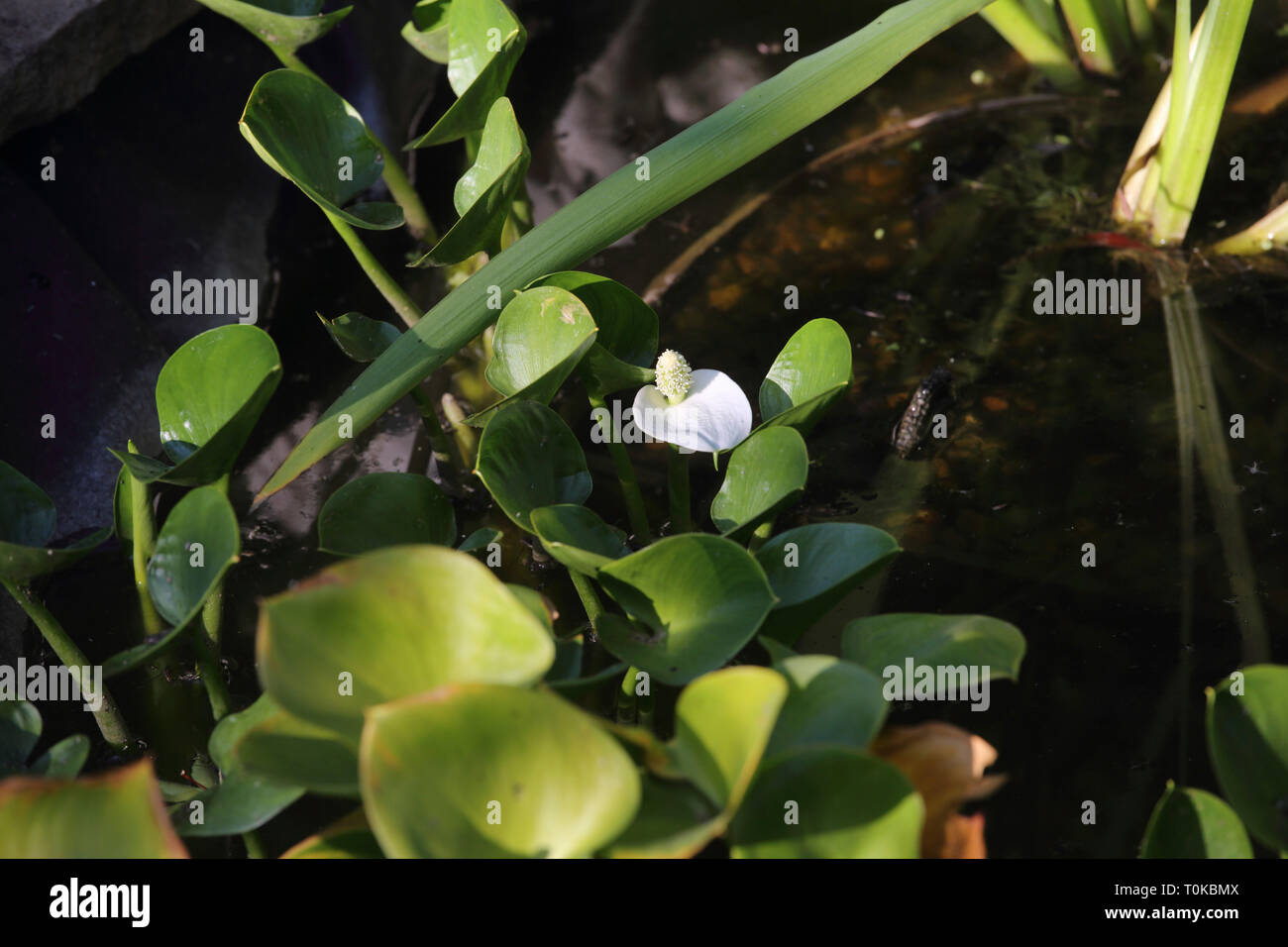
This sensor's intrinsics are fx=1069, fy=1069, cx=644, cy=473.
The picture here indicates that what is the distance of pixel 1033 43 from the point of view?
1.77m

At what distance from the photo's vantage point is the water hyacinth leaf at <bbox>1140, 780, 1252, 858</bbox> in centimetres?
69

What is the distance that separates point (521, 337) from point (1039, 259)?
0.95m

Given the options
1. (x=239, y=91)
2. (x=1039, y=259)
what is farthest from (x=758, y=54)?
(x=239, y=91)

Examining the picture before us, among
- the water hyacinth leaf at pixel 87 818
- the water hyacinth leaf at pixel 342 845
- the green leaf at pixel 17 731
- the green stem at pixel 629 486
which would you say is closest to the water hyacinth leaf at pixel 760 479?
the green stem at pixel 629 486

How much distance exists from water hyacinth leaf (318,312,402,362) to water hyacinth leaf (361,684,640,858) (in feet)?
1.82

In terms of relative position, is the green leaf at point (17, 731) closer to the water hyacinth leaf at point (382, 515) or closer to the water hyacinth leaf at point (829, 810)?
the water hyacinth leaf at point (382, 515)

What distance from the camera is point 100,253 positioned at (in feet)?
4.64

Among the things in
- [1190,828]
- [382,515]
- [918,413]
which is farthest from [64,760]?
[918,413]

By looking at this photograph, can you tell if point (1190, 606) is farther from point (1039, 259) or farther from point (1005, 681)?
point (1039, 259)

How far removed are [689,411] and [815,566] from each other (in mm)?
221

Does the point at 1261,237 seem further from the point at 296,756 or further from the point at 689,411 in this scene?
the point at 296,756

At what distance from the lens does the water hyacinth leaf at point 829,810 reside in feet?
2.06

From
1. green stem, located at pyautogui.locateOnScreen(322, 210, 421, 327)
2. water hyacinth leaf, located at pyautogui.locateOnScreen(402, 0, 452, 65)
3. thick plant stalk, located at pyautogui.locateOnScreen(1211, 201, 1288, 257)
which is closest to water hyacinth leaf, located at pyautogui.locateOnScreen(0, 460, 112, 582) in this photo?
green stem, located at pyautogui.locateOnScreen(322, 210, 421, 327)

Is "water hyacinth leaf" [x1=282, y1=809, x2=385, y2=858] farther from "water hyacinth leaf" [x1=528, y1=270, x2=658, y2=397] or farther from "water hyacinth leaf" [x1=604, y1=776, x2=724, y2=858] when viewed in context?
"water hyacinth leaf" [x1=528, y1=270, x2=658, y2=397]
